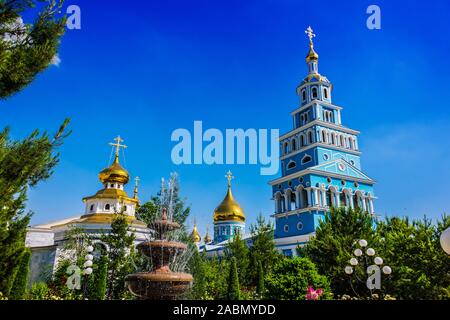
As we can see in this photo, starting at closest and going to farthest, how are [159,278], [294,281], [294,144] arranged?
[159,278]
[294,281]
[294,144]

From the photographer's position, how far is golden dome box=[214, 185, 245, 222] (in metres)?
43.1

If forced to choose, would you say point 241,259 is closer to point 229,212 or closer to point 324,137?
point 324,137

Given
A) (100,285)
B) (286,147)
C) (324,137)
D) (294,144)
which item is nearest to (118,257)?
(100,285)

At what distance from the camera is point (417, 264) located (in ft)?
48.1

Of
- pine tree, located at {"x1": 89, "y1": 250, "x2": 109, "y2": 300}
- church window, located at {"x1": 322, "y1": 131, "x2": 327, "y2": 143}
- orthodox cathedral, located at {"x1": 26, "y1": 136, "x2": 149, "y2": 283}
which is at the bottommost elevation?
pine tree, located at {"x1": 89, "y1": 250, "x2": 109, "y2": 300}

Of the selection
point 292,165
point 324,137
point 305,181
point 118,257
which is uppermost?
point 324,137

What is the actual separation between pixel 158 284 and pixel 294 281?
23.3 ft

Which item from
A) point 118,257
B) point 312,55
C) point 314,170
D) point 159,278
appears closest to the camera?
point 159,278

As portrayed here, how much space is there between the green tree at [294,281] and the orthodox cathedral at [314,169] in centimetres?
1203

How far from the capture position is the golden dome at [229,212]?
141 ft

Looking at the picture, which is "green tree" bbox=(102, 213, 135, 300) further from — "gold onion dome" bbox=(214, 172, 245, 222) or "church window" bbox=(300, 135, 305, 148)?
"gold onion dome" bbox=(214, 172, 245, 222)

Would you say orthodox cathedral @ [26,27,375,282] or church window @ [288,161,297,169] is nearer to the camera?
orthodox cathedral @ [26,27,375,282]

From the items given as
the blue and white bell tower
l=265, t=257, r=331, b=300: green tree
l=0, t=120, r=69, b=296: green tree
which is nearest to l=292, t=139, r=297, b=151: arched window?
the blue and white bell tower

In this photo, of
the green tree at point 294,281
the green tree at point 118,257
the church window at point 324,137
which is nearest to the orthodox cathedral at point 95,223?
the green tree at point 118,257
